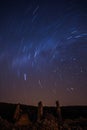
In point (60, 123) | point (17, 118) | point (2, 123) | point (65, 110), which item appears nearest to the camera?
point (2, 123)

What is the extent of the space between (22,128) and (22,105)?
49.0ft

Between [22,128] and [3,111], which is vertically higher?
[3,111]

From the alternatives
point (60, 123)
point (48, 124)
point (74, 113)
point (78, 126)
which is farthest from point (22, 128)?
point (74, 113)

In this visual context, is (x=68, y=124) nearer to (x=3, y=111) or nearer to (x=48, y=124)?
(x=48, y=124)

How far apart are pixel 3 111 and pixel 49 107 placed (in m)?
10.1

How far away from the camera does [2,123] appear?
87.6 ft

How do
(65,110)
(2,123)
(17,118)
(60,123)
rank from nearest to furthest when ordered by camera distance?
(2,123)
(60,123)
(17,118)
(65,110)

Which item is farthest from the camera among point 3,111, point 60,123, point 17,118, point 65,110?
point 65,110

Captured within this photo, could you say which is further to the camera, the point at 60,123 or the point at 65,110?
the point at 65,110

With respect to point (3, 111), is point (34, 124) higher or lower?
lower

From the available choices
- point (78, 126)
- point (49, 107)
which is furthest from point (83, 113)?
point (78, 126)

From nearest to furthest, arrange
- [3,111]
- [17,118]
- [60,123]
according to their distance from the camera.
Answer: [60,123], [17,118], [3,111]

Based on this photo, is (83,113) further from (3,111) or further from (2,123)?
(2,123)

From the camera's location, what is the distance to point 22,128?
1079 inches
